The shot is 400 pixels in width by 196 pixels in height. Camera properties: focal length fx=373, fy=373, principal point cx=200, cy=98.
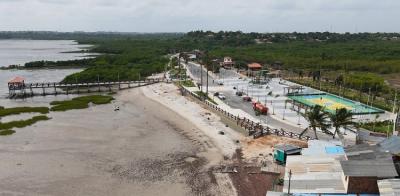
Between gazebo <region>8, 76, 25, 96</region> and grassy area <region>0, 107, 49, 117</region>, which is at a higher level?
gazebo <region>8, 76, 25, 96</region>

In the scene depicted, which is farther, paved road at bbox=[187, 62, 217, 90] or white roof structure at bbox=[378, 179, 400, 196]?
paved road at bbox=[187, 62, 217, 90]

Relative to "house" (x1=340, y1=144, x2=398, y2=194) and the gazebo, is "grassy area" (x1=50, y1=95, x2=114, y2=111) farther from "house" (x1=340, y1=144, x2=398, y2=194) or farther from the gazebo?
"house" (x1=340, y1=144, x2=398, y2=194)

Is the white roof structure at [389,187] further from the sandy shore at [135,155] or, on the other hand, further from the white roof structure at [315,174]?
the sandy shore at [135,155]

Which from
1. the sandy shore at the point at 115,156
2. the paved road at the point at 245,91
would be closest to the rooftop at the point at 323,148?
the sandy shore at the point at 115,156

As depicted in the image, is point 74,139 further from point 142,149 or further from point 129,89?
point 129,89

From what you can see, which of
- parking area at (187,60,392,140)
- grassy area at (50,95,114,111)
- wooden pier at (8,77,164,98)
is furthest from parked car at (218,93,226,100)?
wooden pier at (8,77,164,98)

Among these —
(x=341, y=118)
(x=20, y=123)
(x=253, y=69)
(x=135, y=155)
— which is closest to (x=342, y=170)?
(x=341, y=118)

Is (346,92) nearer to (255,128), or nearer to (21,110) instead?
(255,128)
